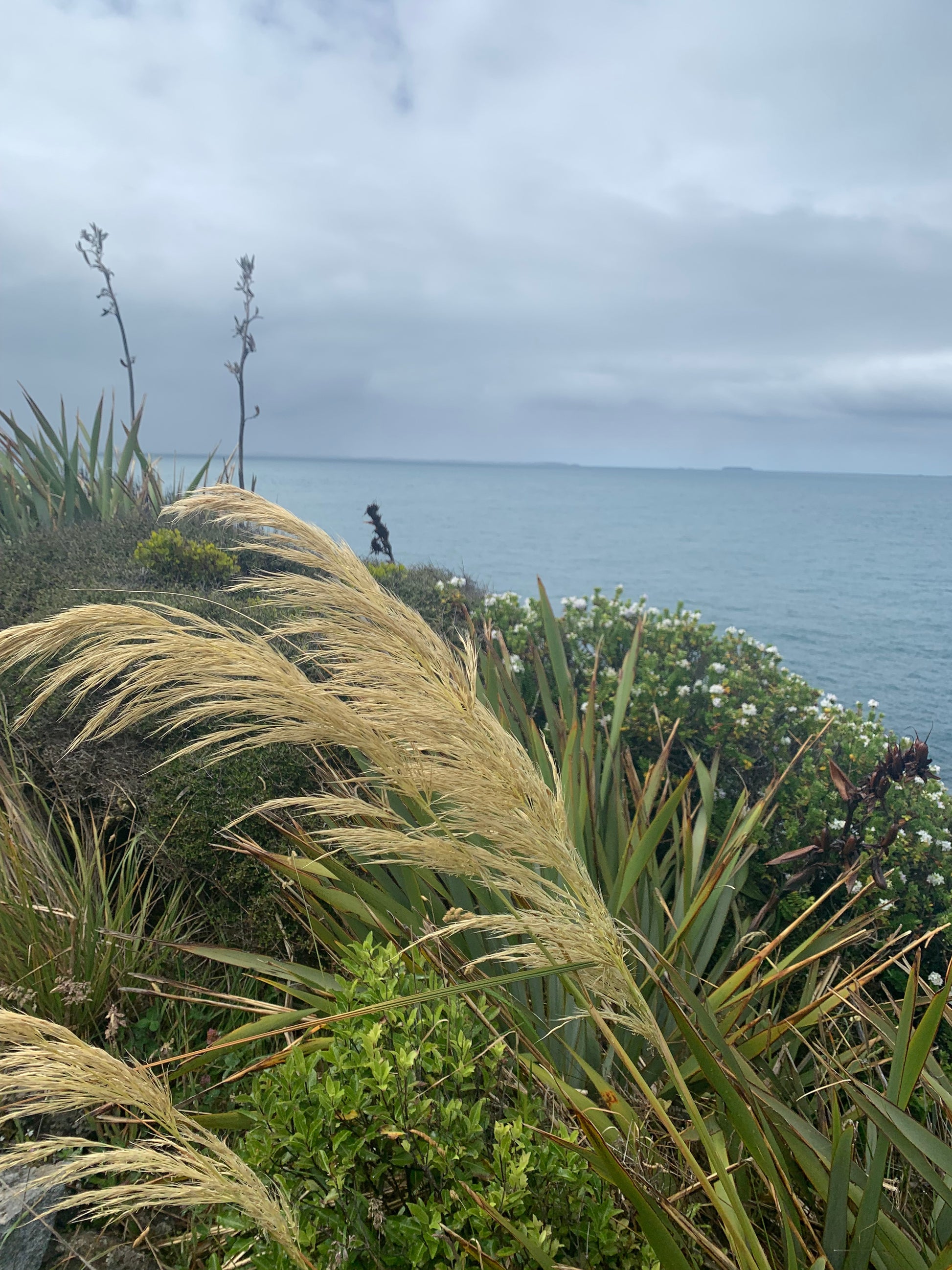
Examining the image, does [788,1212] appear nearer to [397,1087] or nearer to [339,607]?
[397,1087]

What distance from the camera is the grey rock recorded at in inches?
72.1

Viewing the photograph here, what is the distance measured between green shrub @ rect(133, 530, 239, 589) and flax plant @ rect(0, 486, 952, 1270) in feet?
10.6

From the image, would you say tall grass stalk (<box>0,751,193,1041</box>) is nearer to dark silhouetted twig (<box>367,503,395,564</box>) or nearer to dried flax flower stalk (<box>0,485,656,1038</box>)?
dried flax flower stalk (<box>0,485,656,1038</box>)

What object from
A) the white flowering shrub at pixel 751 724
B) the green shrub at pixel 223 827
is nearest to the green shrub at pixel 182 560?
the white flowering shrub at pixel 751 724

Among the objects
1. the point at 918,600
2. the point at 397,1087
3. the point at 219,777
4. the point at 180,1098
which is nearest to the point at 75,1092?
the point at 397,1087

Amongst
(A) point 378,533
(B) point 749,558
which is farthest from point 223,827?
(B) point 749,558

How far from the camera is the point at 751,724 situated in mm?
4457

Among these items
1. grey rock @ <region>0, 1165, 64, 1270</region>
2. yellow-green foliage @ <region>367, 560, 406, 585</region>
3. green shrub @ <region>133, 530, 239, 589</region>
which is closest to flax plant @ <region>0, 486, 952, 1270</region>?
grey rock @ <region>0, 1165, 64, 1270</region>

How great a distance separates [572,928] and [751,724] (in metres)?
3.53

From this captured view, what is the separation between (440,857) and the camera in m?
1.45

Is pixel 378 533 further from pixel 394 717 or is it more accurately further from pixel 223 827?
pixel 394 717

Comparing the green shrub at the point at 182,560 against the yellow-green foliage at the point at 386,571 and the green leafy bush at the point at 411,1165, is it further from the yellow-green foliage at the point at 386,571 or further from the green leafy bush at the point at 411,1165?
the green leafy bush at the point at 411,1165

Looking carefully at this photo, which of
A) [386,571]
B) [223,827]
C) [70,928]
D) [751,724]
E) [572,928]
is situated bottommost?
[70,928]

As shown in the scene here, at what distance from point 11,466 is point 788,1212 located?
8390 mm
